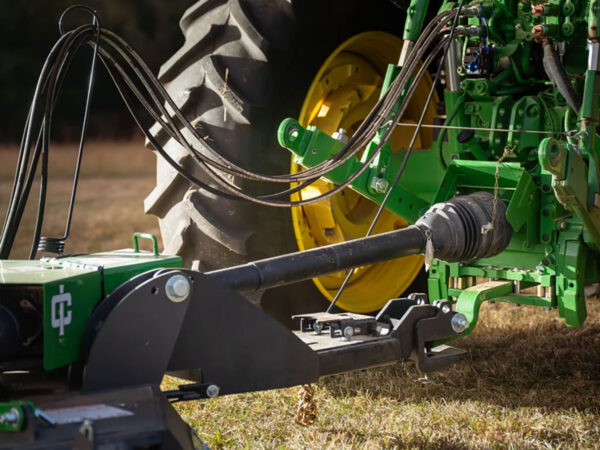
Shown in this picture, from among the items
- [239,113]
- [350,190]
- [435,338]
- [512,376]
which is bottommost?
[512,376]

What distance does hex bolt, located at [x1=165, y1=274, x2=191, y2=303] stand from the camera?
197 centimetres

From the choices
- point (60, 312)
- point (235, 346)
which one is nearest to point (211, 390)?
point (235, 346)

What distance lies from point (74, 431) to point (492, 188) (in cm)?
188

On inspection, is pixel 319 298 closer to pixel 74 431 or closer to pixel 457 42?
pixel 457 42

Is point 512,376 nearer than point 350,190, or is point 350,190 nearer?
point 512,376

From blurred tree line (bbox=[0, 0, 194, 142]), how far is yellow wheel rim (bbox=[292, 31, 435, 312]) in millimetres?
3254

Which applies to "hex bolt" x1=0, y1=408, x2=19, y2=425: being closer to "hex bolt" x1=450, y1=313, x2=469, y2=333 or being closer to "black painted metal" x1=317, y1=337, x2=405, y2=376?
"black painted metal" x1=317, y1=337, x2=405, y2=376

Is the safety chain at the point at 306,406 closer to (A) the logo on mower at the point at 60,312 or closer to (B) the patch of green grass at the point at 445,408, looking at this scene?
(B) the patch of green grass at the point at 445,408

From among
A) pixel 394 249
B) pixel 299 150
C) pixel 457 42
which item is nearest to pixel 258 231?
pixel 299 150

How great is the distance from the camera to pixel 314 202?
2984 millimetres

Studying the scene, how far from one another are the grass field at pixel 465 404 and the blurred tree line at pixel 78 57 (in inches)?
150

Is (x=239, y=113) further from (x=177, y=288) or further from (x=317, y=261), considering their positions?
(x=177, y=288)

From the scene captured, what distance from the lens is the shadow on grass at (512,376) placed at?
10.5 ft

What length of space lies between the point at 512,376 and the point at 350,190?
36.9 inches
